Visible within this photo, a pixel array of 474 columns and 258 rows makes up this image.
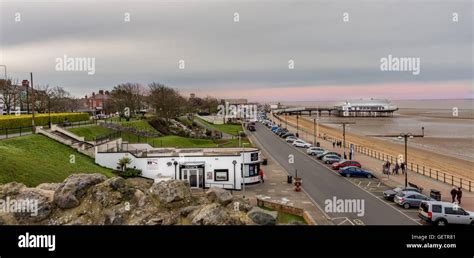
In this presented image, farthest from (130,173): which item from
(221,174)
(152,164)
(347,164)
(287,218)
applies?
(347,164)

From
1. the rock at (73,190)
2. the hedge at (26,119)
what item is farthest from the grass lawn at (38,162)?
the hedge at (26,119)

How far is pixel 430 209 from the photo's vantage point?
19.0 metres

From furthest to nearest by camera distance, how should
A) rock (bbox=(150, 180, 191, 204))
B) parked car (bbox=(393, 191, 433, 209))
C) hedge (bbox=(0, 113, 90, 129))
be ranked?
hedge (bbox=(0, 113, 90, 129)) → parked car (bbox=(393, 191, 433, 209)) → rock (bbox=(150, 180, 191, 204))

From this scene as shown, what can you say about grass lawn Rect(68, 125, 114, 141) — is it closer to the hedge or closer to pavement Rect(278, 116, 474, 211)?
the hedge

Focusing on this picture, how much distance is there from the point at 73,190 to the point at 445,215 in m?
17.9

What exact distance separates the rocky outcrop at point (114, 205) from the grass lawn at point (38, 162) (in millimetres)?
→ 2736

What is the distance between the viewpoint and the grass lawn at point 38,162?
2144 cm

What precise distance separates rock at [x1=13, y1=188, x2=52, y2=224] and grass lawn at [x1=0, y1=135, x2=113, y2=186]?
356 centimetres

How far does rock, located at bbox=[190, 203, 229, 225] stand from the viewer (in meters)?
15.9

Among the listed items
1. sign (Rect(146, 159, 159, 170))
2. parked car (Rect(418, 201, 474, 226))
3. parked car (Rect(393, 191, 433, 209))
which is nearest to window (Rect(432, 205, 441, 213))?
parked car (Rect(418, 201, 474, 226))

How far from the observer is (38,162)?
24.8 meters
